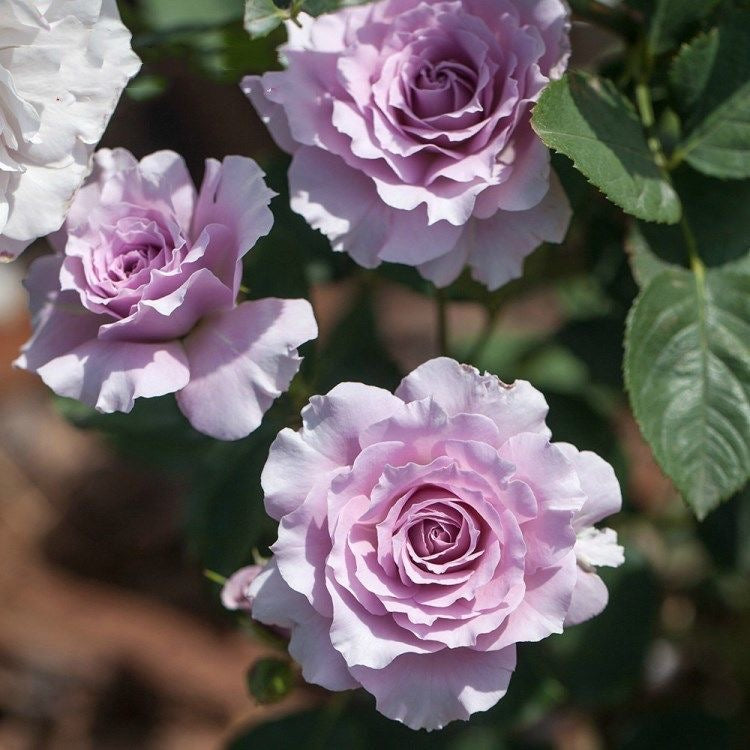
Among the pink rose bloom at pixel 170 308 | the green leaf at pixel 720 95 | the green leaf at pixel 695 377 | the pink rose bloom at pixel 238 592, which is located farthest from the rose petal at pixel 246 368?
the green leaf at pixel 720 95

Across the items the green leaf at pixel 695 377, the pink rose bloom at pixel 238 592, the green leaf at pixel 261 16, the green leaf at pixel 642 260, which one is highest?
the green leaf at pixel 261 16

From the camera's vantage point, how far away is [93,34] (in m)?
0.76

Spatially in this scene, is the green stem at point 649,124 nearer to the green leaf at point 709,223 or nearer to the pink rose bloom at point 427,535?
the green leaf at point 709,223

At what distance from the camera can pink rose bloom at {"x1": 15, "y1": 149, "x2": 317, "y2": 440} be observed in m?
0.73

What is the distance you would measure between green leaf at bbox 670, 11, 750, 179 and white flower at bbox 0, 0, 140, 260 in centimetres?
48

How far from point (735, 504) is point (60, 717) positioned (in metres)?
1.35

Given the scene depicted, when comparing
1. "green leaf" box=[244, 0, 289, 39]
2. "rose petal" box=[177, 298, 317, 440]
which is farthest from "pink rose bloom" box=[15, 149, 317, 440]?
"green leaf" box=[244, 0, 289, 39]

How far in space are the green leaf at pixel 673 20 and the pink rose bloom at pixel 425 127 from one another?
178mm

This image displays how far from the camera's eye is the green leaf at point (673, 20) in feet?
2.94

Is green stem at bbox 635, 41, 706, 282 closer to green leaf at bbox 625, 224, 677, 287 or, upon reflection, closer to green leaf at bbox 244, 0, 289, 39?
A: green leaf at bbox 625, 224, 677, 287

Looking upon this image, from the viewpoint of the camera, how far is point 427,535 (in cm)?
70

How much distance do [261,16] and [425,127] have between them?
0.51ft

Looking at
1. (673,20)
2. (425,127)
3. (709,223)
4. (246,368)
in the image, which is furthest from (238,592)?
(673,20)

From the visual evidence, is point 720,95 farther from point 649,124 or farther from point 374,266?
point 374,266
